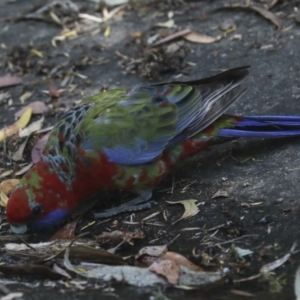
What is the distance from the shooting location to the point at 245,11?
21.0ft

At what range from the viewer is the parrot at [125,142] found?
4.12 metres

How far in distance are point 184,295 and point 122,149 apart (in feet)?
4.20

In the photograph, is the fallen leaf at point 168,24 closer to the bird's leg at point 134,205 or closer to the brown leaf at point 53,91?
the brown leaf at point 53,91

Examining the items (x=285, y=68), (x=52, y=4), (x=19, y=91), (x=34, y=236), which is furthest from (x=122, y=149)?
(x=52, y=4)

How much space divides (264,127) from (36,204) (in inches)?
63.1

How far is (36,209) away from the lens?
4.07m

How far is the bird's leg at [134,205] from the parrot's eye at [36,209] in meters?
0.38

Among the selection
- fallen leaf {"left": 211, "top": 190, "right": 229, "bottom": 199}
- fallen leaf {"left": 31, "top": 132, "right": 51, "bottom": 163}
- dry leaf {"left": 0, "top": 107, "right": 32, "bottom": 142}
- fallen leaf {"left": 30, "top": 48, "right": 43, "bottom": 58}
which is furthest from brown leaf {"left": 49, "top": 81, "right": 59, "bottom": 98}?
fallen leaf {"left": 211, "top": 190, "right": 229, "bottom": 199}

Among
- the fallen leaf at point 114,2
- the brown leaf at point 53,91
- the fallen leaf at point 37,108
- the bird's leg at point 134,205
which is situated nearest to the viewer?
the bird's leg at point 134,205

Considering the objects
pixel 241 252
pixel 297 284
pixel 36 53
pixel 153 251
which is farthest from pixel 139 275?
pixel 36 53

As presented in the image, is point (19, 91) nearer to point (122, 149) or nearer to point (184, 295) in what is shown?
point (122, 149)

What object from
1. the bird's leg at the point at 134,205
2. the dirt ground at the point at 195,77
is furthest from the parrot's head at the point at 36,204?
the bird's leg at the point at 134,205

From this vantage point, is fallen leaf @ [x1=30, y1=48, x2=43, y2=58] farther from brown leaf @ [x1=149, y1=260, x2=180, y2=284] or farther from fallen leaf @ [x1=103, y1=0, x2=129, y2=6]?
brown leaf @ [x1=149, y1=260, x2=180, y2=284]

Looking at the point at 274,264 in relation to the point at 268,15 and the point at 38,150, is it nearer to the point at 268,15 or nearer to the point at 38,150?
the point at 38,150
